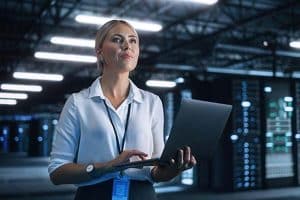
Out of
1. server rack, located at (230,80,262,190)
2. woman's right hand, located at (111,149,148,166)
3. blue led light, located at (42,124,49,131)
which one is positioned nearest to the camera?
woman's right hand, located at (111,149,148,166)

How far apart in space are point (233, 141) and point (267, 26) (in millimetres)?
6299

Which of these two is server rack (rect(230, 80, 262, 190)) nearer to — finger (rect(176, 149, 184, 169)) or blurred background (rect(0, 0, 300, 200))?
blurred background (rect(0, 0, 300, 200))

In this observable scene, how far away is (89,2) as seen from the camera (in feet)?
36.8

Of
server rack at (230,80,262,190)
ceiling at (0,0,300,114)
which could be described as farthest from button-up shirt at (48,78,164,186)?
ceiling at (0,0,300,114)

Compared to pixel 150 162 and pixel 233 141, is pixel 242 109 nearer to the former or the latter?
pixel 233 141

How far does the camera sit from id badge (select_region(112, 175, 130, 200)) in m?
1.21

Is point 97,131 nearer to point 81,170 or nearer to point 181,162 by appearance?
point 81,170

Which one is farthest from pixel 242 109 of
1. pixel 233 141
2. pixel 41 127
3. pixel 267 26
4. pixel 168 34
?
pixel 41 127

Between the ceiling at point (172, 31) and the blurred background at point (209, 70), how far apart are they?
0.04 metres

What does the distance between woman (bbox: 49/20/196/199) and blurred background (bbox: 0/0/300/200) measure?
523 centimetres

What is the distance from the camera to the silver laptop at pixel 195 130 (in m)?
1.13

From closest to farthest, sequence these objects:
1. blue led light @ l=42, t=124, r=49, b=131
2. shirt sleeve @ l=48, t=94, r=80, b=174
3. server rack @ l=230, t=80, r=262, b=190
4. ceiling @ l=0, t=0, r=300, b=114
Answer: shirt sleeve @ l=48, t=94, r=80, b=174 < server rack @ l=230, t=80, r=262, b=190 < ceiling @ l=0, t=0, r=300, b=114 < blue led light @ l=42, t=124, r=49, b=131

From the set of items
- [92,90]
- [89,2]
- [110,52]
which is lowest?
[92,90]

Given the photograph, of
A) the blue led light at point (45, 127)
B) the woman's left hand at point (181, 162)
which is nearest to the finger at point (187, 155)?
the woman's left hand at point (181, 162)
